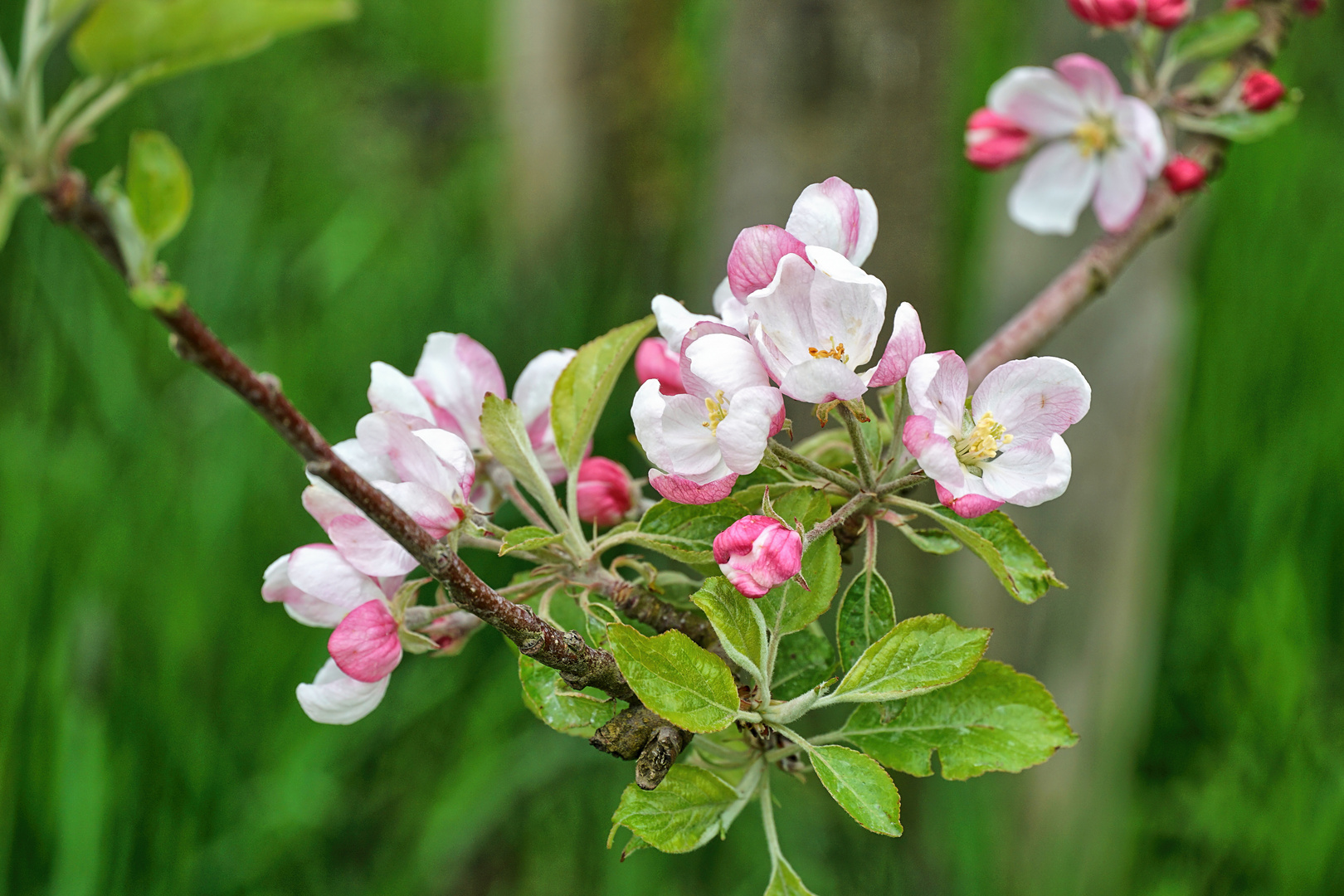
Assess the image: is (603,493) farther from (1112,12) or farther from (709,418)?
(1112,12)

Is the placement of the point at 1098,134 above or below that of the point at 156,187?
below

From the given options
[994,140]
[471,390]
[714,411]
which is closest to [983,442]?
[714,411]

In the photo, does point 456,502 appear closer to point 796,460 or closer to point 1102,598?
point 796,460

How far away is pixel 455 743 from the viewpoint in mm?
1584

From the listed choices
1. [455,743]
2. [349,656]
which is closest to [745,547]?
[349,656]

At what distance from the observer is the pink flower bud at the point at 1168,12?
715 mm

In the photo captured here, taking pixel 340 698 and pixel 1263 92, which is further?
pixel 1263 92

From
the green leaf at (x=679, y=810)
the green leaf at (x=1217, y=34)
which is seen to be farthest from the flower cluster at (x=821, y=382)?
the green leaf at (x=1217, y=34)

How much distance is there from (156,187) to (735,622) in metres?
0.25

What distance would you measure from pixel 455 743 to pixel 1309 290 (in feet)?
6.11

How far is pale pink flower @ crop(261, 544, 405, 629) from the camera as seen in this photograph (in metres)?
0.43

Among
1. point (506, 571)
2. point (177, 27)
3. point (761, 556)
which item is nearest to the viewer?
point (177, 27)

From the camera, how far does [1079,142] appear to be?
79cm

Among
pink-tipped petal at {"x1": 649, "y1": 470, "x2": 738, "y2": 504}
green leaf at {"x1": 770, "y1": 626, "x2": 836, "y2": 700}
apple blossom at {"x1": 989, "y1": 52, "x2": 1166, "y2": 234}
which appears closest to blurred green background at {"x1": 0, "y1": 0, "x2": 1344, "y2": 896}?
apple blossom at {"x1": 989, "y1": 52, "x2": 1166, "y2": 234}
